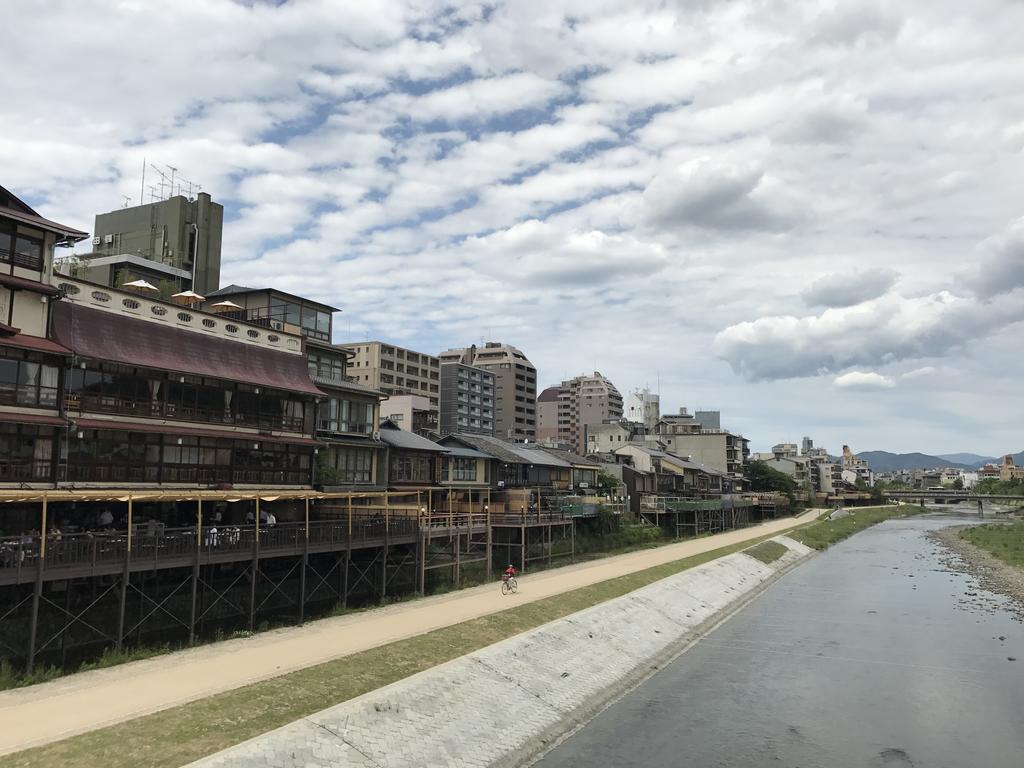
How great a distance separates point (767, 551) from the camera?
8019 centimetres

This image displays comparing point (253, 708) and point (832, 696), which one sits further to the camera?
point (832, 696)

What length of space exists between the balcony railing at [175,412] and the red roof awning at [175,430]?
0.51m

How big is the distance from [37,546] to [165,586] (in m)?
9.42

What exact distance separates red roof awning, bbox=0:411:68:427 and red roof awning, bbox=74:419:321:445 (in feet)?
2.59

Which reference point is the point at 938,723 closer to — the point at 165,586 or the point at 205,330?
the point at 165,586

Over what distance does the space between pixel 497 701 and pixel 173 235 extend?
78.2 metres

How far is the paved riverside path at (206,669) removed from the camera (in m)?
20.4

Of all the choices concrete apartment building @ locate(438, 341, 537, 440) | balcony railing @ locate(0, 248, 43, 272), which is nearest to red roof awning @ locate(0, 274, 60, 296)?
balcony railing @ locate(0, 248, 43, 272)

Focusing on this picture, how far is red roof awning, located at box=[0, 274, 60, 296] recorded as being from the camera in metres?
33.1

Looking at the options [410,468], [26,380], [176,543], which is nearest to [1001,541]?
[410,468]

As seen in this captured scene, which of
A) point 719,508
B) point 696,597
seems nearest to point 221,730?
point 696,597

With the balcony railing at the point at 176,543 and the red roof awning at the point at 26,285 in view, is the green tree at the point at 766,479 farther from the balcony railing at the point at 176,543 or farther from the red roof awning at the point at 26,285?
the red roof awning at the point at 26,285

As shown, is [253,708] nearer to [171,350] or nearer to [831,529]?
[171,350]

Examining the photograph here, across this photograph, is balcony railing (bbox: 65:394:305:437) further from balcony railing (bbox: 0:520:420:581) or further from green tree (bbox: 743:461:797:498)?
green tree (bbox: 743:461:797:498)
